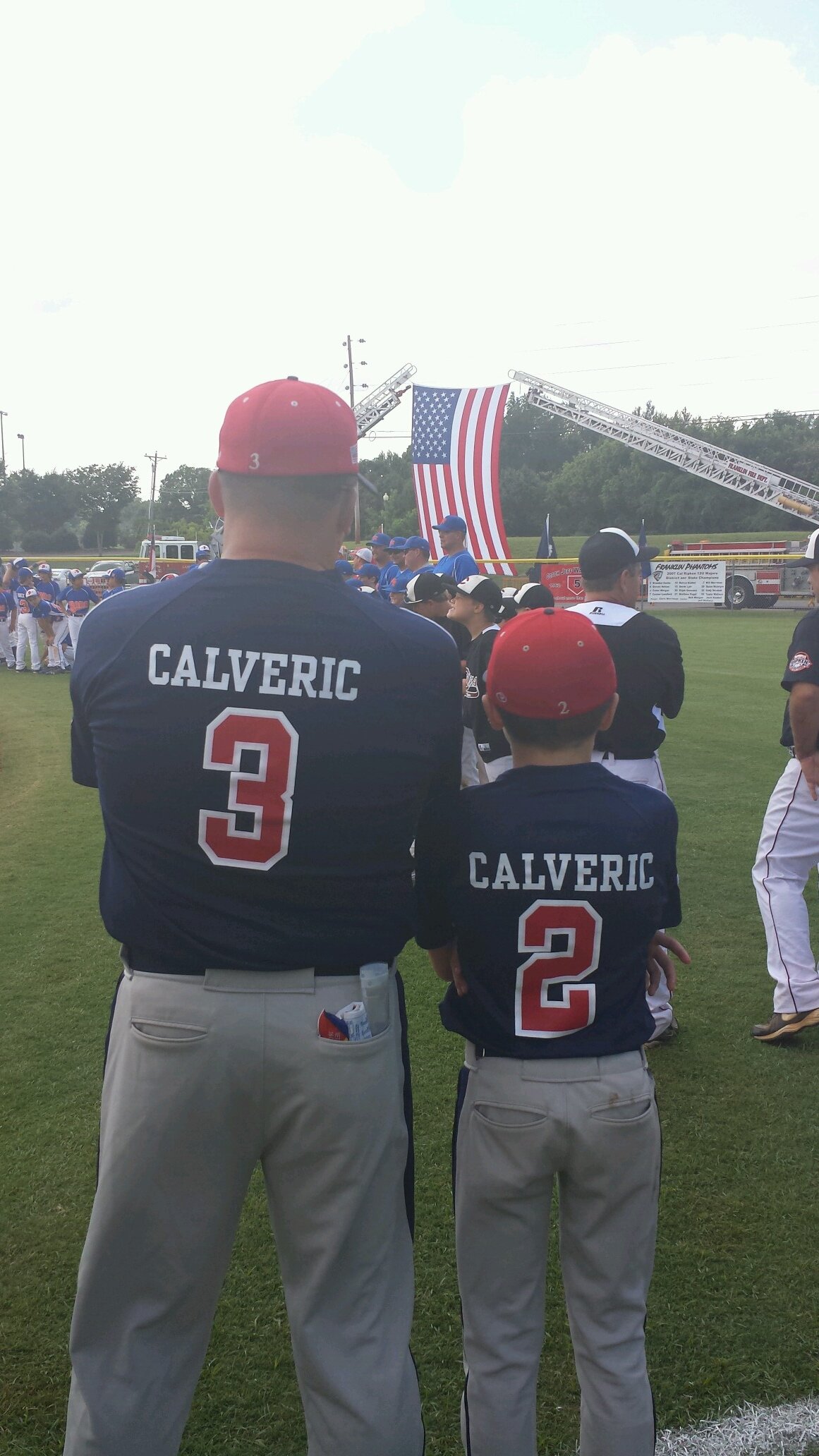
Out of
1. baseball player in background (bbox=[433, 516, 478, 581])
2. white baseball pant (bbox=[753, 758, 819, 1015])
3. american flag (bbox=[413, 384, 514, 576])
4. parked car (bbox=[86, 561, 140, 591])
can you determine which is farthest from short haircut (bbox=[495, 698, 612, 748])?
parked car (bbox=[86, 561, 140, 591])

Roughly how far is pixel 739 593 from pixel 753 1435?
3295cm

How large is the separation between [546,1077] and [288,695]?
0.98 meters

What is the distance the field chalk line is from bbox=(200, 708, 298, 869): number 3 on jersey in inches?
74.5

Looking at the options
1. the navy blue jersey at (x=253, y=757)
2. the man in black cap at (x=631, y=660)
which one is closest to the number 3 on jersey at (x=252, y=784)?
the navy blue jersey at (x=253, y=757)

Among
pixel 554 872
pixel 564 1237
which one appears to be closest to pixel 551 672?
pixel 554 872

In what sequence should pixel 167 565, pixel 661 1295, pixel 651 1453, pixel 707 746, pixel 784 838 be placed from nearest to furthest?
pixel 651 1453, pixel 661 1295, pixel 784 838, pixel 707 746, pixel 167 565

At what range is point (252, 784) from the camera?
181 cm

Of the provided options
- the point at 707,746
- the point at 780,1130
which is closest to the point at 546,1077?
the point at 780,1130

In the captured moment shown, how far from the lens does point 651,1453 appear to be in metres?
2.12

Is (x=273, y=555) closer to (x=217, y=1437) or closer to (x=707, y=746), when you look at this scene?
(x=217, y=1437)

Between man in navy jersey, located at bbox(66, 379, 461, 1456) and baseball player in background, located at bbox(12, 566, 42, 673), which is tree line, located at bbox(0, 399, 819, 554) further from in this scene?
man in navy jersey, located at bbox(66, 379, 461, 1456)

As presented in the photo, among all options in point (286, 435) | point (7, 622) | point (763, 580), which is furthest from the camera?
point (763, 580)

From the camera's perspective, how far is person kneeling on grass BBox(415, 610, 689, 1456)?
6.99ft

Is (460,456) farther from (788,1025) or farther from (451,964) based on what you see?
(451,964)
